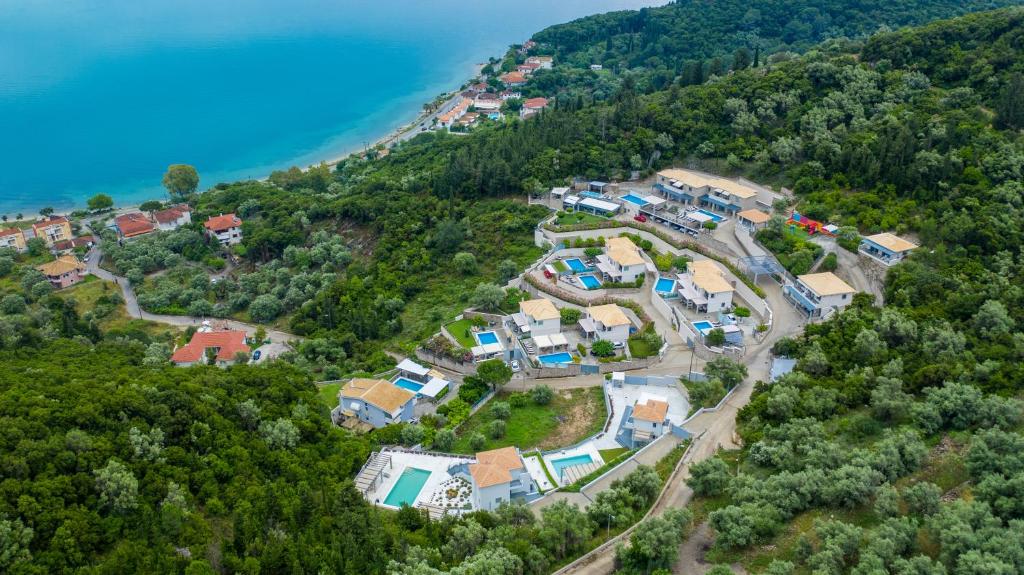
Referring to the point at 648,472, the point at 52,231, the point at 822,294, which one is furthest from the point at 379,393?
the point at 52,231

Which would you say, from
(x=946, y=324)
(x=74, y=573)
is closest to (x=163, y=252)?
(x=74, y=573)

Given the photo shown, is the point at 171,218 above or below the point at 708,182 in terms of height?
below

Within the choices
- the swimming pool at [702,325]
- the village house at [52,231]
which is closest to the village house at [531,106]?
the village house at [52,231]

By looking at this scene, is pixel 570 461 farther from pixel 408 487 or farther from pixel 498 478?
pixel 408 487

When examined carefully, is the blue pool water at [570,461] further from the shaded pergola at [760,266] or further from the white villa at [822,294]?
the shaded pergola at [760,266]

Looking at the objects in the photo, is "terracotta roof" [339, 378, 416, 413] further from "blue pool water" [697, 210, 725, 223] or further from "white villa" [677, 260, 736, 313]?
"blue pool water" [697, 210, 725, 223]

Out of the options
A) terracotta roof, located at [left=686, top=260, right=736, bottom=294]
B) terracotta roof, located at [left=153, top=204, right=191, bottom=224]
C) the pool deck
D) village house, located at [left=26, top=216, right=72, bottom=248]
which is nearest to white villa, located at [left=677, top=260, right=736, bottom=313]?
terracotta roof, located at [left=686, top=260, right=736, bottom=294]
